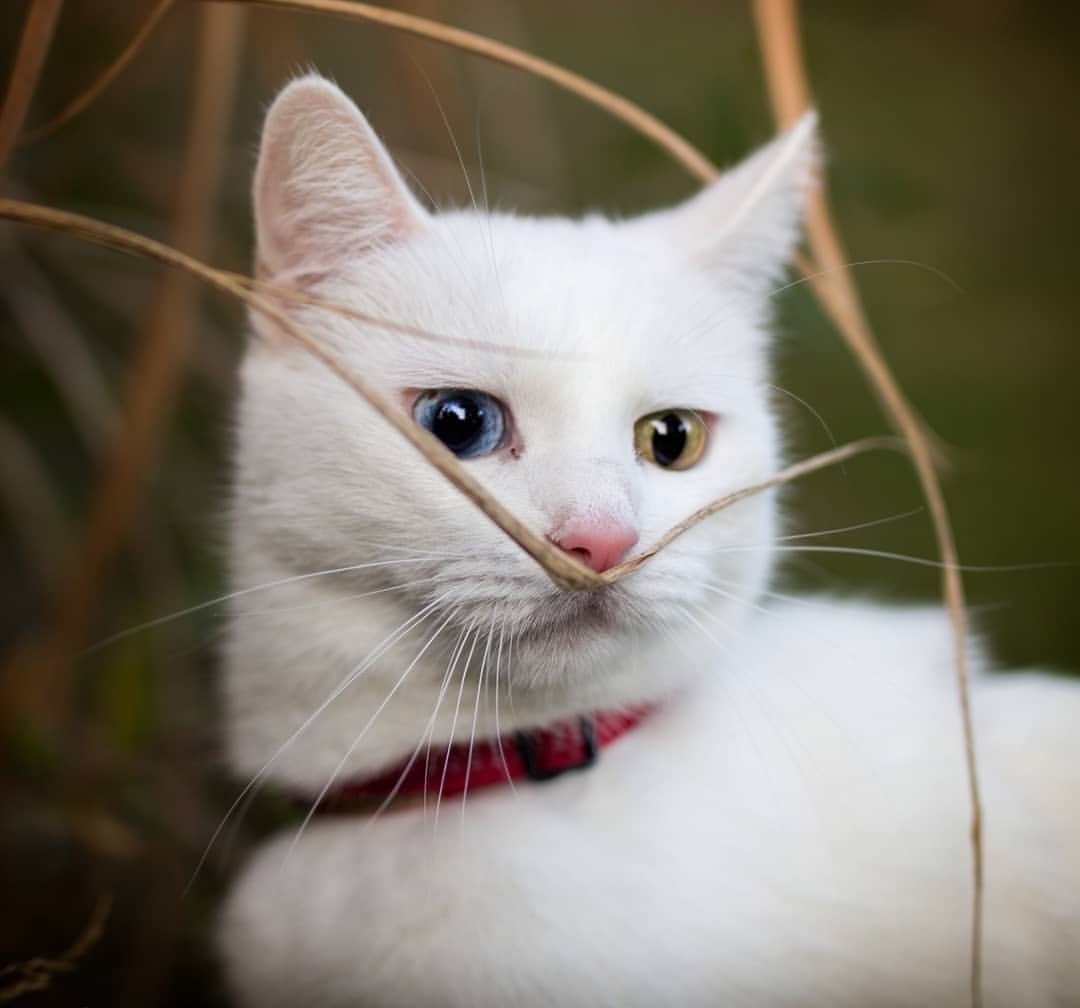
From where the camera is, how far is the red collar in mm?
894

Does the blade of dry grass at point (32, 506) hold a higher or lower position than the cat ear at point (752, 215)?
lower

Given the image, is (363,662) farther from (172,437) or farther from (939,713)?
(172,437)

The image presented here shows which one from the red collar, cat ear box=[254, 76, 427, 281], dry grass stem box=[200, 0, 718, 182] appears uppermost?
dry grass stem box=[200, 0, 718, 182]

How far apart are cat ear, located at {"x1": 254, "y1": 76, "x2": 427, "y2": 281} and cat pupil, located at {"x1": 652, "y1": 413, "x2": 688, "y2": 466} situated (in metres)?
0.30

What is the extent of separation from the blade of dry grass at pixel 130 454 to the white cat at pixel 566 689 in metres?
0.48

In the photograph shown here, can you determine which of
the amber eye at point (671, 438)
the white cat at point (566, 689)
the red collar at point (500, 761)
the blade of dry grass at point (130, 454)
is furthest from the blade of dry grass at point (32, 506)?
the amber eye at point (671, 438)

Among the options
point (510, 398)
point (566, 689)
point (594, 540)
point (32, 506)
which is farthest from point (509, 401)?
point (32, 506)

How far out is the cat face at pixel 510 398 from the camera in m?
0.77

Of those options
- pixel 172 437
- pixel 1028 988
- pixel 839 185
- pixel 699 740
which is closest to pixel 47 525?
pixel 172 437

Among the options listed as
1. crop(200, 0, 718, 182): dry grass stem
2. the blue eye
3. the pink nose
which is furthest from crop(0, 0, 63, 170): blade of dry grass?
the pink nose

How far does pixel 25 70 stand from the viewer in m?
0.73

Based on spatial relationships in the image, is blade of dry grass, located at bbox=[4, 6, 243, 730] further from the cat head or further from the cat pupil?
the cat pupil

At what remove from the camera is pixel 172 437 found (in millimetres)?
2084

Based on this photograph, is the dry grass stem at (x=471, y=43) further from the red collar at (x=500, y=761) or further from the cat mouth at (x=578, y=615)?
the red collar at (x=500, y=761)
